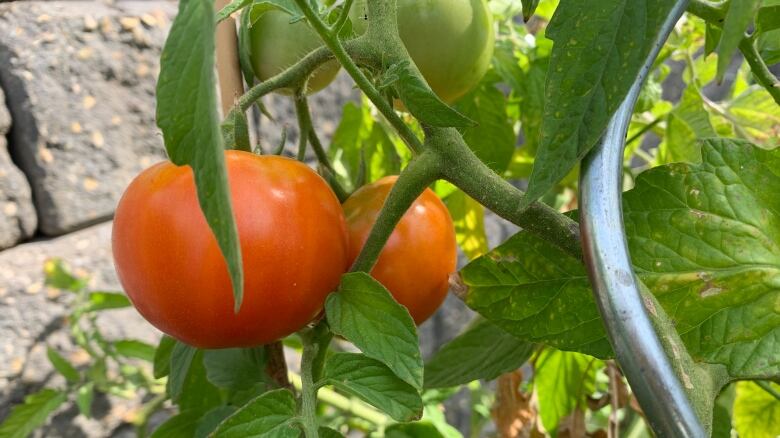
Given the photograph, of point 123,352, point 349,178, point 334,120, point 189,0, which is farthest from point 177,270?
point 334,120

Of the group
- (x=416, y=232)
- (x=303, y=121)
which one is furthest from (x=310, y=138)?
(x=416, y=232)

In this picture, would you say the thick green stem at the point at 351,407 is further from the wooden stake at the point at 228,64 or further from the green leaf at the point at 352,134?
the wooden stake at the point at 228,64

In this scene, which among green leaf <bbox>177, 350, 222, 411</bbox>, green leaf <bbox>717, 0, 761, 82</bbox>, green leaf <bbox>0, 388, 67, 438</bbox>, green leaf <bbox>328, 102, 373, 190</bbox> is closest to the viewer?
green leaf <bbox>717, 0, 761, 82</bbox>

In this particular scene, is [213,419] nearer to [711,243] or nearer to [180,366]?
[180,366]

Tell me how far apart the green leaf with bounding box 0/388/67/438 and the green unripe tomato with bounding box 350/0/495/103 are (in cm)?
67

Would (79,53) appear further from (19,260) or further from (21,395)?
(21,395)

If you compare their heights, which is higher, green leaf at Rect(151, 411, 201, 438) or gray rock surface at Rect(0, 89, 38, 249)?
green leaf at Rect(151, 411, 201, 438)

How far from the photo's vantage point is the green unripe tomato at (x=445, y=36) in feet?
1.67

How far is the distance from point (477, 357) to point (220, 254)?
1.00 feet

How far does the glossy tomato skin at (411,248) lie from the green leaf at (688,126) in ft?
1.08

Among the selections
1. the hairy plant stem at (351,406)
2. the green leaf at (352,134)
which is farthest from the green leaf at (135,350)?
the green leaf at (352,134)

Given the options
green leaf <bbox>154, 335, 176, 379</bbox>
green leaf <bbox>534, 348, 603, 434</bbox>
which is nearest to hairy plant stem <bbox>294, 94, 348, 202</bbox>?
green leaf <bbox>154, 335, 176, 379</bbox>

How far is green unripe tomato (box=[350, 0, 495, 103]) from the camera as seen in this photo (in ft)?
1.67

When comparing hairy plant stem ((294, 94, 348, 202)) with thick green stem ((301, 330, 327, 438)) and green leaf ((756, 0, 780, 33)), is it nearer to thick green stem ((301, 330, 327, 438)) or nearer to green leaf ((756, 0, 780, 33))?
thick green stem ((301, 330, 327, 438))
